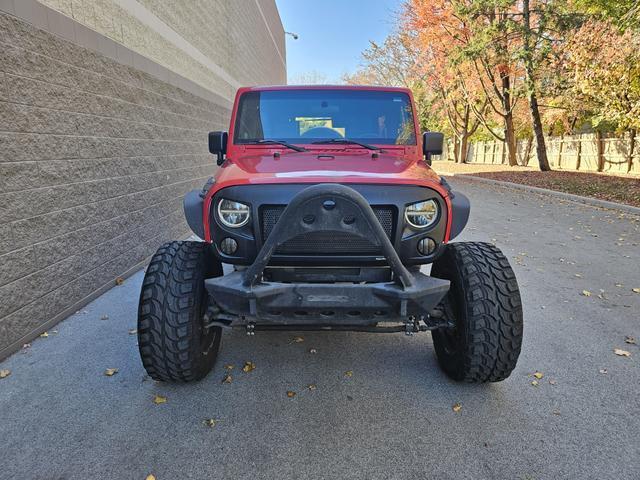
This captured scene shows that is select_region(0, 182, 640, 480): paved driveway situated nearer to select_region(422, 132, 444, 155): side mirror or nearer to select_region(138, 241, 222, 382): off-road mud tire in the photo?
select_region(138, 241, 222, 382): off-road mud tire

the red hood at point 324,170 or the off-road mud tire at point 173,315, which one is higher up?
the red hood at point 324,170

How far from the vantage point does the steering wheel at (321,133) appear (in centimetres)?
331

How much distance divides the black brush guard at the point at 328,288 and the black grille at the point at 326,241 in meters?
0.22

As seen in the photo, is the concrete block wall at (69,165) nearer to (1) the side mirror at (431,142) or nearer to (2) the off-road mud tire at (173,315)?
(2) the off-road mud tire at (173,315)

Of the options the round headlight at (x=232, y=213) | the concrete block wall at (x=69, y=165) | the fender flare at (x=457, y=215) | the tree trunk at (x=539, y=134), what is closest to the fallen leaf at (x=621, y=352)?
the fender flare at (x=457, y=215)

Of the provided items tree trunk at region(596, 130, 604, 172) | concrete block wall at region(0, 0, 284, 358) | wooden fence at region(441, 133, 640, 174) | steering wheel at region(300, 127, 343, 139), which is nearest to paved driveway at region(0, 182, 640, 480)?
concrete block wall at region(0, 0, 284, 358)

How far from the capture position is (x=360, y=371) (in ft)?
9.52

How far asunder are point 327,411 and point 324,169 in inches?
57.5

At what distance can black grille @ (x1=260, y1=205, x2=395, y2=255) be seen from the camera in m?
2.34

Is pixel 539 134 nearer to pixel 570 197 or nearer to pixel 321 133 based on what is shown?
pixel 570 197

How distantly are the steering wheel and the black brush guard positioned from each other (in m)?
1.36

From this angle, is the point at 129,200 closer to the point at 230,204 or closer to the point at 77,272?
the point at 77,272

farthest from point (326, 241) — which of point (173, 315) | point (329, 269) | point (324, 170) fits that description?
point (173, 315)

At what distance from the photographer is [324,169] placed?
8.40 feet
